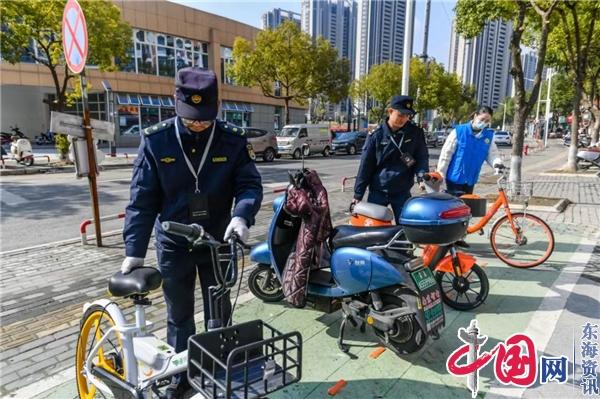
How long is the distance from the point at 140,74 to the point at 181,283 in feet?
95.6

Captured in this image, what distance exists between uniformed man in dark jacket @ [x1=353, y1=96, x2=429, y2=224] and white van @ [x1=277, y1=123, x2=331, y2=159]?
1662 centimetres

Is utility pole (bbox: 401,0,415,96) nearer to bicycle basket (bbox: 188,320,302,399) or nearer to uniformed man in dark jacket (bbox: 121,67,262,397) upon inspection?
uniformed man in dark jacket (bbox: 121,67,262,397)

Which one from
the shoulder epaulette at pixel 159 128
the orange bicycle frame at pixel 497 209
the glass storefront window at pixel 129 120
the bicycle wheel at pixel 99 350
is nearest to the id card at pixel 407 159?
the orange bicycle frame at pixel 497 209

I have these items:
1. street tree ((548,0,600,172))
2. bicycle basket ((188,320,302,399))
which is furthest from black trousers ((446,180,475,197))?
street tree ((548,0,600,172))

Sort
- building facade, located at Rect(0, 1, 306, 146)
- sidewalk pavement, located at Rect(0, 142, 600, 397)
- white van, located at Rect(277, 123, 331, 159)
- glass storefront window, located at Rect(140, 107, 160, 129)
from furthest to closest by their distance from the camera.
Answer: glass storefront window, located at Rect(140, 107, 160, 129) → building facade, located at Rect(0, 1, 306, 146) → white van, located at Rect(277, 123, 331, 159) → sidewalk pavement, located at Rect(0, 142, 600, 397)

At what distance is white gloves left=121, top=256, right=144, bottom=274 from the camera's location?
2209 millimetres

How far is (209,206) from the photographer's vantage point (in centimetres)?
243

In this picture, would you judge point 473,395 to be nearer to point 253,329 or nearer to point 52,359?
point 253,329

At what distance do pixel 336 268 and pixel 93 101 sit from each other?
100 ft

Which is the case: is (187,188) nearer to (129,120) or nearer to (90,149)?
(90,149)

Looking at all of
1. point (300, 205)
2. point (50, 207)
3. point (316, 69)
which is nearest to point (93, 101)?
point (316, 69)

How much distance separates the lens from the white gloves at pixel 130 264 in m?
2.21

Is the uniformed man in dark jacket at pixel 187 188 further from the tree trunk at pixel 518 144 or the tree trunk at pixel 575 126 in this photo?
the tree trunk at pixel 575 126

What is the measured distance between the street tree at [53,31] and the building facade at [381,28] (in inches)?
491
